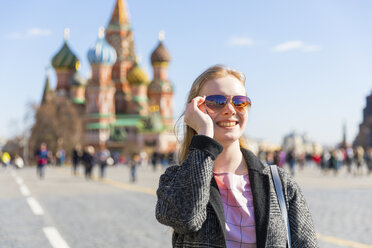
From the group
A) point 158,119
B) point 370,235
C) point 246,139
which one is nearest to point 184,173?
point 246,139

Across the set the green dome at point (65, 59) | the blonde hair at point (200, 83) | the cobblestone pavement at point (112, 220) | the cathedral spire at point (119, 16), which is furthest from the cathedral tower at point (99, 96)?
the blonde hair at point (200, 83)

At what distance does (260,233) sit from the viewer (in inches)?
92.7

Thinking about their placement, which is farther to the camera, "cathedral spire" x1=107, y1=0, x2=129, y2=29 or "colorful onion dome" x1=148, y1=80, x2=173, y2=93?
"cathedral spire" x1=107, y1=0, x2=129, y2=29

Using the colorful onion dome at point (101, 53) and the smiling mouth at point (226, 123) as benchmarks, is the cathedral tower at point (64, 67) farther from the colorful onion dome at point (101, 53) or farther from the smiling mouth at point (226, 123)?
the smiling mouth at point (226, 123)

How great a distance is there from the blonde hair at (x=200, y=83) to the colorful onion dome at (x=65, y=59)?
75.5 meters

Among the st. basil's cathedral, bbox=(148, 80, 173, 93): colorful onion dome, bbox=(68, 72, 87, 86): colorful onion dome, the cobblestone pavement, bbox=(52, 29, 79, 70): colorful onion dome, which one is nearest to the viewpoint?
the cobblestone pavement

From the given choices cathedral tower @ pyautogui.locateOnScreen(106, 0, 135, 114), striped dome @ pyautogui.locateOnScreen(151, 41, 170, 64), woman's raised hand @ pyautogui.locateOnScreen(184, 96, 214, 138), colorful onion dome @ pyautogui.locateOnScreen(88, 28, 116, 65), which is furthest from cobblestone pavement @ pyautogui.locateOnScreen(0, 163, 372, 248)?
cathedral tower @ pyautogui.locateOnScreen(106, 0, 135, 114)

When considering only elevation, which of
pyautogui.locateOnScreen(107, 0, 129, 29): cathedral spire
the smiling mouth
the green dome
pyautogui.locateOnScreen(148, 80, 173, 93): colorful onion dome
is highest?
pyautogui.locateOnScreen(107, 0, 129, 29): cathedral spire

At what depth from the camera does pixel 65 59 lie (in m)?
76.2

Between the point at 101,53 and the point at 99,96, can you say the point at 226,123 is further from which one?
the point at 101,53

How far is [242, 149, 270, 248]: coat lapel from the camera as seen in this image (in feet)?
7.74

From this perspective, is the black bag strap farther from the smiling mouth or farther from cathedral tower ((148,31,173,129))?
cathedral tower ((148,31,173,129))

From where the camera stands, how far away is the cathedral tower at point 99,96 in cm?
7388

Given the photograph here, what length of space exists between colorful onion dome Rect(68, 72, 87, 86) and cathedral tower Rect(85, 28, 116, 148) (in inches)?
60.5
